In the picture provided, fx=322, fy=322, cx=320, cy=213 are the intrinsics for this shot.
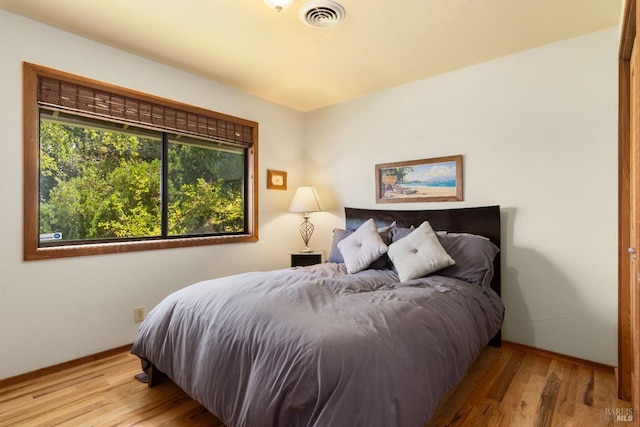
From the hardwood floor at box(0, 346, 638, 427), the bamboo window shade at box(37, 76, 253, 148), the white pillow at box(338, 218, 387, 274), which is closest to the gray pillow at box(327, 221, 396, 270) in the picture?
the white pillow at box(338, 218, 387, 274)

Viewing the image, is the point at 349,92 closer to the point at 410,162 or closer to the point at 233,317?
the point at 410,162

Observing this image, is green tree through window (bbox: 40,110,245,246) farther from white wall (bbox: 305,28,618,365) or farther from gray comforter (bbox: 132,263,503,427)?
white wall (bbox: 305,28,618,365)

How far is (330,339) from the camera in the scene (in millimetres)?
1270

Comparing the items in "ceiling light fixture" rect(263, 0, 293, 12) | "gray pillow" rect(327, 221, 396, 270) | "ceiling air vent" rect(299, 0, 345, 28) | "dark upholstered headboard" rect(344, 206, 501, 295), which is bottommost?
"gray pillow" rect(327, 221, 396, 270)

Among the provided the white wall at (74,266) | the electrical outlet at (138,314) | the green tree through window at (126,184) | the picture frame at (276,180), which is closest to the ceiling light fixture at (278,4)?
the white wall at (74,266)

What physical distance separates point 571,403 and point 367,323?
4.85 feet

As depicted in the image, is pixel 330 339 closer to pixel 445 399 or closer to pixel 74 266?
pixel 445 399

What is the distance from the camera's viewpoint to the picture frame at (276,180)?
374 cm

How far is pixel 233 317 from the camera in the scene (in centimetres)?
159

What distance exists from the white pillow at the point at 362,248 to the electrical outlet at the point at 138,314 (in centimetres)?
176

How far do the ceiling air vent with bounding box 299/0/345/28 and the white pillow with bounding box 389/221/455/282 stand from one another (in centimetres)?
165

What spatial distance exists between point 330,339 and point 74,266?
2169 millimetres

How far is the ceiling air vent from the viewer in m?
1.98

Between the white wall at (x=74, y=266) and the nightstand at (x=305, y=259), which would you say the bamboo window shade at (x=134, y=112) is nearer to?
the white wall at (x=74, y=266)
